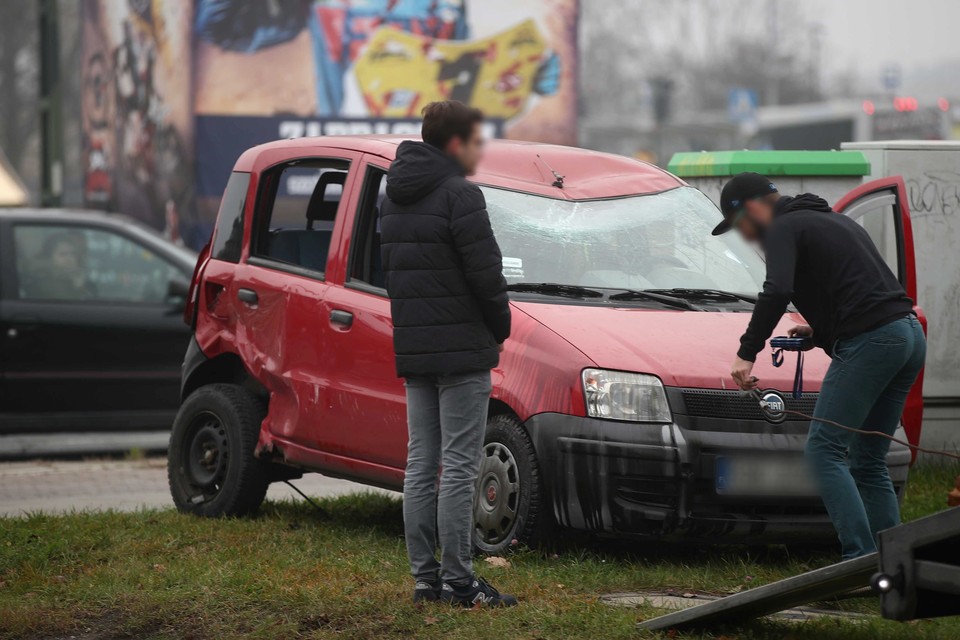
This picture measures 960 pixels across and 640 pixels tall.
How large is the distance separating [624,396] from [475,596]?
3.53 feet

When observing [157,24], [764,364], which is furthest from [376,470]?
[157,24]

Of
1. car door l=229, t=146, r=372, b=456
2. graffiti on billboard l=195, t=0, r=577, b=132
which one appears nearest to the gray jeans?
car door l=229, t=146, r=372, b=456

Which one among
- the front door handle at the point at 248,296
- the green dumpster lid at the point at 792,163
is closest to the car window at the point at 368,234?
the front door handle at the point at 248,296

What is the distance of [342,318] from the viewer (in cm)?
685

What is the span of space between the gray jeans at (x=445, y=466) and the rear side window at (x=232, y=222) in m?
2.51

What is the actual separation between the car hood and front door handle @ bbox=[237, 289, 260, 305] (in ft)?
5.17

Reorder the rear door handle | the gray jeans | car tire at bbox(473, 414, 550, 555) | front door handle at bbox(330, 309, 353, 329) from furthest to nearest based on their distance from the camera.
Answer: the rear door handle, front door handle at bbox(330, 309, 353, 329), car tire at bbox(473, 414, 550, 555), the gray jeans

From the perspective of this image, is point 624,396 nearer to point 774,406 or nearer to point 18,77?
point 774,406

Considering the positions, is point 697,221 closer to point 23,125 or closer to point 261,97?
point 261,97

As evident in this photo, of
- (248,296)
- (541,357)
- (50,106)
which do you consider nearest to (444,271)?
(541,357)

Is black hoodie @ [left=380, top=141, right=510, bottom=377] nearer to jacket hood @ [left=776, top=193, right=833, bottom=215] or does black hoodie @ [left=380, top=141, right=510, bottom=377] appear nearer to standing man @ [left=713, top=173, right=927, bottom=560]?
standing man @ [left=713, top=173, right=927, bottom=560]

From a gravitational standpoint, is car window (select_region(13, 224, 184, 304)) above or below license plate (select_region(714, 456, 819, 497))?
above

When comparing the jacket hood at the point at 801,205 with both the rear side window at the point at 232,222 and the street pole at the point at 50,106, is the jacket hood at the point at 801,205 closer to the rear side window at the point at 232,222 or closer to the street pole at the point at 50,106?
the rear side window at the point at 232,222

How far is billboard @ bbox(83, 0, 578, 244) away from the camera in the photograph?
65.7ft
